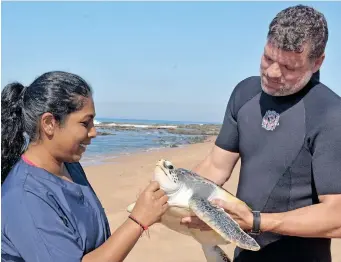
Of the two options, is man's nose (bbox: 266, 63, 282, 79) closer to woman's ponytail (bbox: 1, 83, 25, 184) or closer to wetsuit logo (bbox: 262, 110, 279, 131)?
wetsuit logo (bbox: 262, 110, 279, 131)

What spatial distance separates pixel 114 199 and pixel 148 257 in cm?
385

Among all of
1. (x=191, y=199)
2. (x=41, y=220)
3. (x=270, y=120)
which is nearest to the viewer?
(x=41, y=220)

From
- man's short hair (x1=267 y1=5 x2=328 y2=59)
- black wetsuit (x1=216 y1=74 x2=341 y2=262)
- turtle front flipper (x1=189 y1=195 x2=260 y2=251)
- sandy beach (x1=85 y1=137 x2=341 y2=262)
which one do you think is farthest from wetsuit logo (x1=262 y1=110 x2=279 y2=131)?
sandy beach (x1=85 y1=137 x2=341 y2=262)

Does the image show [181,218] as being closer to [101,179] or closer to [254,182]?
[254,182]

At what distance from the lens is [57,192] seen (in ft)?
6.75

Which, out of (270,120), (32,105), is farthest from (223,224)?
(32,105)

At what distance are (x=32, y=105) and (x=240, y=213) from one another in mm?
1294

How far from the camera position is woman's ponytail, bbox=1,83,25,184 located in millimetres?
2217

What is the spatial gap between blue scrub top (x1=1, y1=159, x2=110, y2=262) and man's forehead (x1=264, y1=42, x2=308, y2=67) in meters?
1.33

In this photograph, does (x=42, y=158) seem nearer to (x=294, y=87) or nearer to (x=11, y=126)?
(x=11, y=126)

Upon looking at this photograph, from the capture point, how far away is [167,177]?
2.92 m

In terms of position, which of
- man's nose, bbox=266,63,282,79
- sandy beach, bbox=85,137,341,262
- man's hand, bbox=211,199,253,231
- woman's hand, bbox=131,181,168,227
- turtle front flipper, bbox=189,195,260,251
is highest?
man's nose, bbox=266,63,282,79

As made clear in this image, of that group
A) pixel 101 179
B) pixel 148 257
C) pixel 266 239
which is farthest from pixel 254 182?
pixel 101 179

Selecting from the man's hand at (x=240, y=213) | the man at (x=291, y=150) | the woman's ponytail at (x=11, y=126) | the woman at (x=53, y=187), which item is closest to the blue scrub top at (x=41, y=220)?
the woman at (x=53, y=187)
